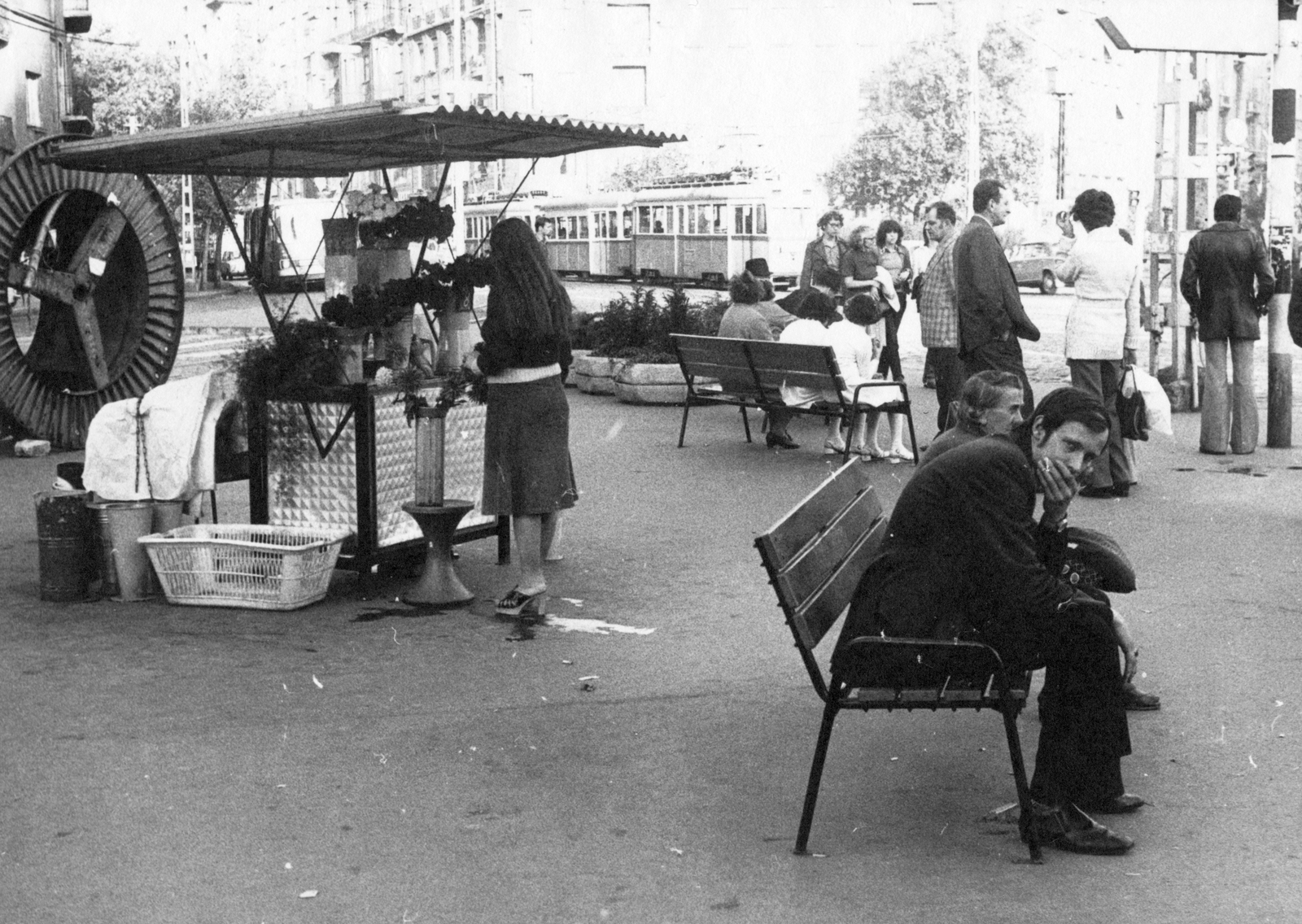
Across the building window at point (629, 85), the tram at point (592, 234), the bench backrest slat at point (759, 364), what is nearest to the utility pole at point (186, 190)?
the tram at point (592, 234)

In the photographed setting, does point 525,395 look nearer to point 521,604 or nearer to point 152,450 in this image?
point 521,604

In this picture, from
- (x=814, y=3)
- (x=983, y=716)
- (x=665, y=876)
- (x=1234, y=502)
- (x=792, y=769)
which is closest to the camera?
(x=665, y=876)

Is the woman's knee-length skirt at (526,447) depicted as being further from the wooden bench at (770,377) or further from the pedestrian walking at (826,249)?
the pedestrian walking at (826,249)

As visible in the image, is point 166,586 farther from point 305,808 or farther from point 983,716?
point 983,716

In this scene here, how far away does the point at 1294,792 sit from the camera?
214 inches

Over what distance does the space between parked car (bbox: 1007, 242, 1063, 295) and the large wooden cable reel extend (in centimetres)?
3360

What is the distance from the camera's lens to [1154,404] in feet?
37.0

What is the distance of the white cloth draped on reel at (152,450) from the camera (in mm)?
8609

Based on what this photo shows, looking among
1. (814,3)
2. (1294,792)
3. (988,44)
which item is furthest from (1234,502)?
(814,3)

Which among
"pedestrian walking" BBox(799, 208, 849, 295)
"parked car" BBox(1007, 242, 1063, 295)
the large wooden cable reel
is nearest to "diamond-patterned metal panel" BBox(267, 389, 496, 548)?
the large wooden cable reel

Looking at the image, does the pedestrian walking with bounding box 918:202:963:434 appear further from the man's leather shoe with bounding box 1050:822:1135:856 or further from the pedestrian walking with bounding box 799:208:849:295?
the man's leather shoe with bounding box 1050:822:1135:856

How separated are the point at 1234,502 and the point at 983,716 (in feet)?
17.4

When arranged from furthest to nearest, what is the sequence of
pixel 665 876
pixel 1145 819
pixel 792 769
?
pixel 792 769 < pixel 1145 819 < pixel 665 876

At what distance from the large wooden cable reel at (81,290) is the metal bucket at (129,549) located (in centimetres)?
641
